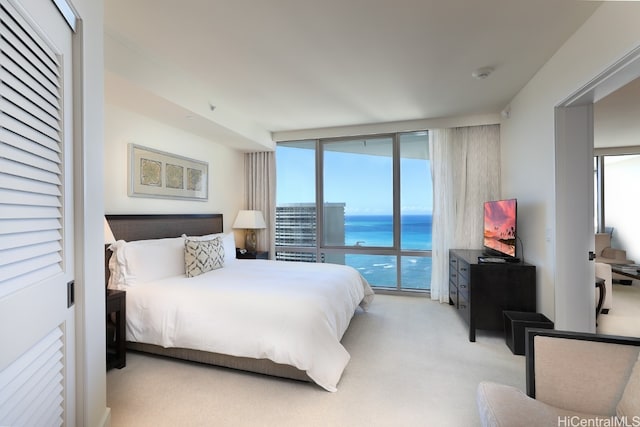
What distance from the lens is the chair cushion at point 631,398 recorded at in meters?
1.19

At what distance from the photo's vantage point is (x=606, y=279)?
357cm

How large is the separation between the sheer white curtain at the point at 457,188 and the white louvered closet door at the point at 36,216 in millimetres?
4135

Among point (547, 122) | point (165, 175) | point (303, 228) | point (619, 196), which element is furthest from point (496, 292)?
point (619, 196)

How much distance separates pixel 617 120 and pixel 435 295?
11.1ft

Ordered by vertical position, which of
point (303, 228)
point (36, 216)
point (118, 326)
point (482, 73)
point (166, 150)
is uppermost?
point (482, 73)

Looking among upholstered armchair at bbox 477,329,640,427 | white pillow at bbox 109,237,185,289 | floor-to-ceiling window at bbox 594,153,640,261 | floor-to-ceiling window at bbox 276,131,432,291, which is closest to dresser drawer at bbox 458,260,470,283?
floor-to-ceiling window at bbox 276,131,432,291

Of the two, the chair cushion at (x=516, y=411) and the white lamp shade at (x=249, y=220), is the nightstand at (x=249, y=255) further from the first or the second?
the chair cushion at (x=516, y=411)

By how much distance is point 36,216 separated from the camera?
3.56 feet

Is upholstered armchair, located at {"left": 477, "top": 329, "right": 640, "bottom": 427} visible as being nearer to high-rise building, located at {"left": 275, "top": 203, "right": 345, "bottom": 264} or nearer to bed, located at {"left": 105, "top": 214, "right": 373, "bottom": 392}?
bed, located at {"left": 105, "top": 214, "right": 373, "bottom": 392}

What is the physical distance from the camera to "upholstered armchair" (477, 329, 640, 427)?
123cm

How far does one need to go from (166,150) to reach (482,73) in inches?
138

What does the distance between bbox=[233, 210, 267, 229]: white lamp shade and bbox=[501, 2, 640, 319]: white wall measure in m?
3.54

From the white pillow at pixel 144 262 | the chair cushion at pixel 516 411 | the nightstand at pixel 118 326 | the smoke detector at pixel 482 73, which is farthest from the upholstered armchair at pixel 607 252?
the nightstand at pixel 118 326

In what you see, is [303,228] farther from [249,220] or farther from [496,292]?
[496,292]
